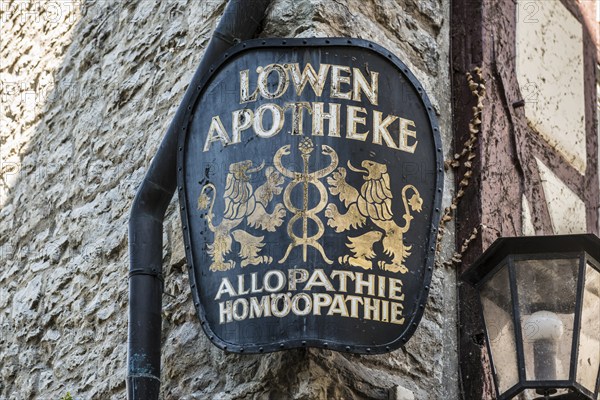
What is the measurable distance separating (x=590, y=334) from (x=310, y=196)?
A: 0.98 m

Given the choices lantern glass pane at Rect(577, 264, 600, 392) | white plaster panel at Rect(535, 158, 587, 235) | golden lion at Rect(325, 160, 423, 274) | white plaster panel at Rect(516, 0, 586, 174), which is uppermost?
white plaster panel at Rect(516, 0, 586, 174)

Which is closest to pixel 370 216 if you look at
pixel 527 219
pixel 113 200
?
pixel 527 219

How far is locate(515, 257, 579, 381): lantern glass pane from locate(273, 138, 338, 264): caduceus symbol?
2.07 feet

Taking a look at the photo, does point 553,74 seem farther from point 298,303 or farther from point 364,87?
point 298,303

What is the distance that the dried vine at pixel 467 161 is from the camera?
5.17m

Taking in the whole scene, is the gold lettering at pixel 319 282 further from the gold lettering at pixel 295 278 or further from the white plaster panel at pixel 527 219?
the white plaster panel at pixel 527 219

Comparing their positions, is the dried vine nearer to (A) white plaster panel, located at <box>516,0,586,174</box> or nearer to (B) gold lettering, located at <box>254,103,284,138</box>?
(A) white plaster panel, located at <box>516,0,586,174</box>

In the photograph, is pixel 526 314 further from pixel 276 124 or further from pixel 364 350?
pixel 276 124

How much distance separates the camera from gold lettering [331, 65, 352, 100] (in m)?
4.72

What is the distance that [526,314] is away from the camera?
14.8 ft

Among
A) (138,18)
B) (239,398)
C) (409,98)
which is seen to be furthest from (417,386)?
(138,18)

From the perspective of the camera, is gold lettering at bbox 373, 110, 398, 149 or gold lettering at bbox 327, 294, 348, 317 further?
gold lettering at bbox 373, 110, 398, 149

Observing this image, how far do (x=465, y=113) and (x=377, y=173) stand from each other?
87 centimetres

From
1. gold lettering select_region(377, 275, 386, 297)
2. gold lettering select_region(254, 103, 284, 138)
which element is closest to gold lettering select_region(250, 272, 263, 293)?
gold lettering select_region(377, 275, 386, 297)
